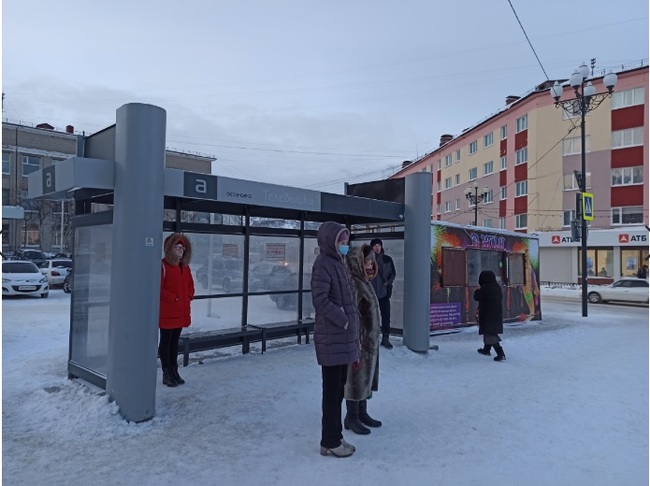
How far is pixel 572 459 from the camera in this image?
166 inches

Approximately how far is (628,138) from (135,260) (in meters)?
34.3

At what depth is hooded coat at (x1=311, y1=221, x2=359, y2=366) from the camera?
411cm

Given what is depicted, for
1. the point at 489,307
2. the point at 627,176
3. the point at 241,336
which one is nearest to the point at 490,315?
the point at 489,307

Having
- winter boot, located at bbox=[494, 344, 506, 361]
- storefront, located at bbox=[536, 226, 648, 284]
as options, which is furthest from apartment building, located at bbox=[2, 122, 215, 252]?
winter boot, located at bbox=[494, 344, 506, 361]

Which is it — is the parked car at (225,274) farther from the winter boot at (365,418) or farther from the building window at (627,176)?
the building window at (627,176)

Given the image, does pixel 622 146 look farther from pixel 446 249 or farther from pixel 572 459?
pixel 572 459

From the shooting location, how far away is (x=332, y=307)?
13.4ft

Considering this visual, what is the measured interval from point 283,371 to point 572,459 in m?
3.60

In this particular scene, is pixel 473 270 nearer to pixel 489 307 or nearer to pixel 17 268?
pixel 489 307

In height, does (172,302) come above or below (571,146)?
below

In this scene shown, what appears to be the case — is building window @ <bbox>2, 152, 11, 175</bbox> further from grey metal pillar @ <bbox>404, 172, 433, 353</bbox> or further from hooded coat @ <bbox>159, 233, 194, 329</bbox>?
hooded coat @ <bbox>159, 233, 194, 329</bbox>

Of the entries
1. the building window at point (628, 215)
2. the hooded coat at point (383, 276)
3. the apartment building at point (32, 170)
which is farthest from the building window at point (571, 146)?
the apartment building at point (32, 170)

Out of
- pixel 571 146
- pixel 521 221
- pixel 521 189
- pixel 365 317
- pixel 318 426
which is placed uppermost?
pixel 571 146

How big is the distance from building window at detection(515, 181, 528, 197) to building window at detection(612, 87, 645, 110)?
770 centimetres
